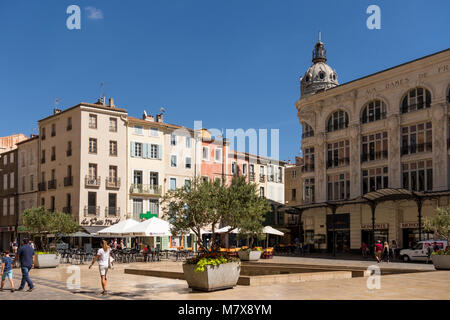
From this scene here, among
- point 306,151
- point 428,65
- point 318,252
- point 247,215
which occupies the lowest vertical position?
point 318,252

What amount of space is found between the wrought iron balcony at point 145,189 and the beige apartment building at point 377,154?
46.4 ft

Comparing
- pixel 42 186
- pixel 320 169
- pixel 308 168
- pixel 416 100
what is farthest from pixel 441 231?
pixel 42 186

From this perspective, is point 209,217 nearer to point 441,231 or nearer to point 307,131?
point 441,231

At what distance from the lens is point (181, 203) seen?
16219 mm

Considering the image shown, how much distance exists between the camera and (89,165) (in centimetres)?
5006

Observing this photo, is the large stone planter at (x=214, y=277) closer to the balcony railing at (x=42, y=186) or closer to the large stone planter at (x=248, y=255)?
the large stone planter at (x=248, y=255)

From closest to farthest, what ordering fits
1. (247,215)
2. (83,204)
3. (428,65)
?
(247,215) < (428,65) < (83,204)

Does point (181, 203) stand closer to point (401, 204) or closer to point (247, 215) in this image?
point (247, 215)

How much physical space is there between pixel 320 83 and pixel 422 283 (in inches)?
1526

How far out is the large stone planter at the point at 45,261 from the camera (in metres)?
27.2

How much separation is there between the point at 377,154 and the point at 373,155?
0.49 metres

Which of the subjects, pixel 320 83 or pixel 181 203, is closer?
pixel 181 203

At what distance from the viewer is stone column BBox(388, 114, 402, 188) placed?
42.9 meters
